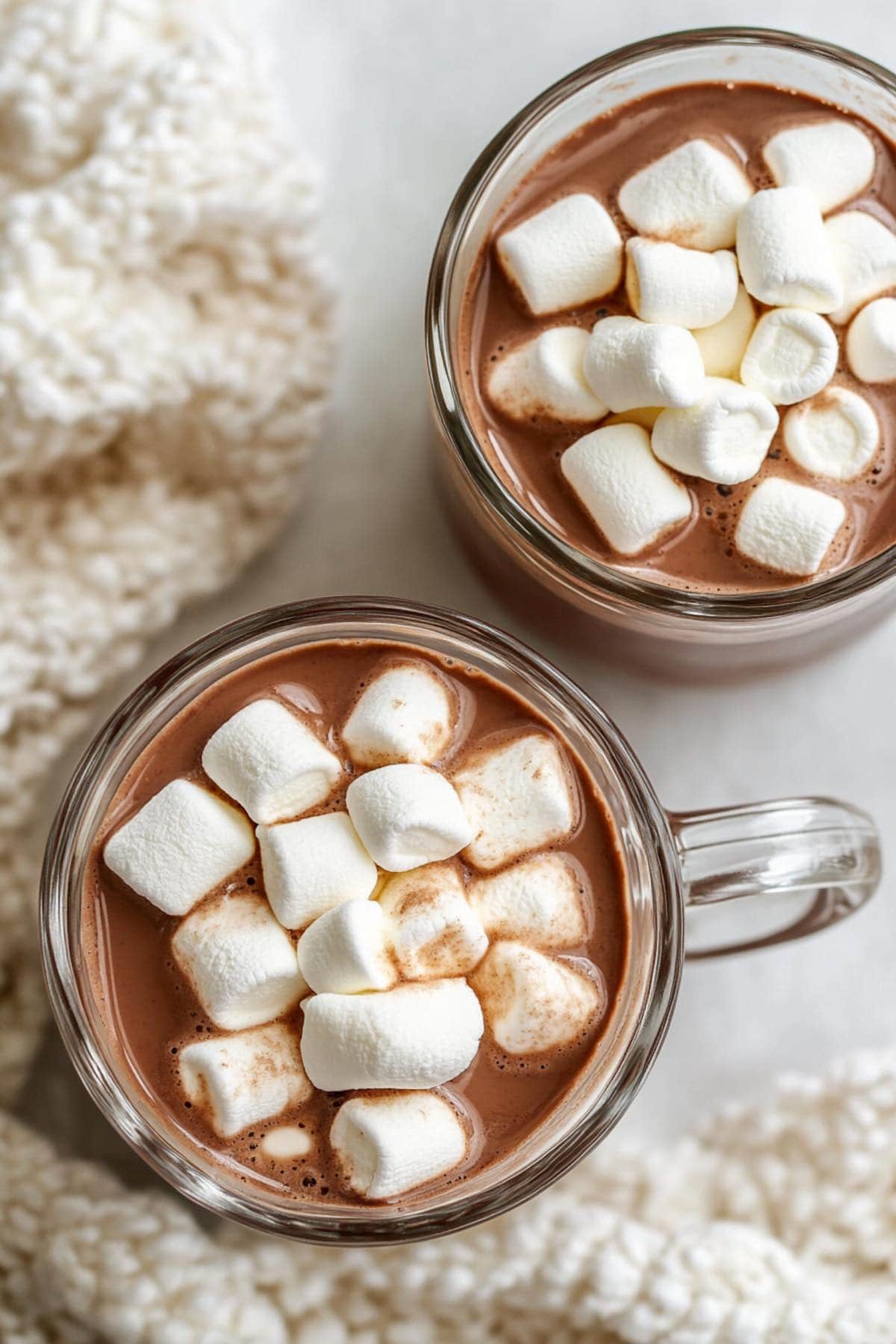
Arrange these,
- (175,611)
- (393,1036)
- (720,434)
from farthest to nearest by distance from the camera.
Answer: (175,611) < (720,434) < (393,1036)

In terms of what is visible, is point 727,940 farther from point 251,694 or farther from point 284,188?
point 284,188

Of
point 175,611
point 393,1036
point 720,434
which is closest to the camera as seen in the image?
point 393,1036

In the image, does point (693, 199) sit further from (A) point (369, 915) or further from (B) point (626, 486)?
(A) point (369, 915)

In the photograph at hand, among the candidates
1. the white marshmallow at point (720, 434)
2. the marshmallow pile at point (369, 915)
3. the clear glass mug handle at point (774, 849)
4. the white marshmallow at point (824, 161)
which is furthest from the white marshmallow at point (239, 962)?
the white marshmallow at point (824, 161)

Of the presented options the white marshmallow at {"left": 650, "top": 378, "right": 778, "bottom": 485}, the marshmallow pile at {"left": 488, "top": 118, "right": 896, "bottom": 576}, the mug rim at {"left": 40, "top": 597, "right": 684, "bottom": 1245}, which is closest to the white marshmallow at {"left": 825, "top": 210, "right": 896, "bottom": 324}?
the marshmallow pile at {"left": 488, "top": 118, "right": 896, "bottom": 576}

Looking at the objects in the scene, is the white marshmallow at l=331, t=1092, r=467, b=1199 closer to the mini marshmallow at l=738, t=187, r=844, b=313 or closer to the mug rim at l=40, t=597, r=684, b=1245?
the mug rim at l=40, t=597, r=684, b=1245

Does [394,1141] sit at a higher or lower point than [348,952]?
lower

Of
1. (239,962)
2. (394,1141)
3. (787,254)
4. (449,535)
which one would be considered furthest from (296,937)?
(787,254)

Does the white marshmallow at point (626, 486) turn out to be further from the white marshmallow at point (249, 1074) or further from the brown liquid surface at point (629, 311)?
the white marshmallow at point (249, 1074)

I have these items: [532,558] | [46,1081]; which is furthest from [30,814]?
[532,558]
